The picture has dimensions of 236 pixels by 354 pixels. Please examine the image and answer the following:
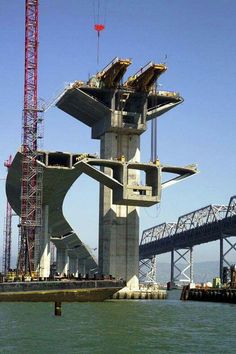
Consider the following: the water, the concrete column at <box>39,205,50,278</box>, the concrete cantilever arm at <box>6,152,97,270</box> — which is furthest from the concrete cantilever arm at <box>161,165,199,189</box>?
the water

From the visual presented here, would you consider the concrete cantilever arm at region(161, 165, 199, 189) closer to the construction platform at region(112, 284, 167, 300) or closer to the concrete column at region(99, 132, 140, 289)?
the concrete column at region(99, 132, 140, 289)

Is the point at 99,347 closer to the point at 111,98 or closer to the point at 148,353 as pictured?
the point at 148,353

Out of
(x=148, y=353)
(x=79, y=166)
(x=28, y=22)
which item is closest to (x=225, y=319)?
(x=148, y=353)

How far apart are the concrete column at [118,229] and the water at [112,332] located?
134 feet

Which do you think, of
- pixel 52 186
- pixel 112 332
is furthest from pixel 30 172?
pixel 112 332

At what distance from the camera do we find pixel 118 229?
11588 centimetres

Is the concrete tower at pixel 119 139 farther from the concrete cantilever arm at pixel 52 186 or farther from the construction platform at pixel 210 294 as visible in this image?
the construction platform at pixel 210 294

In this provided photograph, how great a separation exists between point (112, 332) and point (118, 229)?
208 feet

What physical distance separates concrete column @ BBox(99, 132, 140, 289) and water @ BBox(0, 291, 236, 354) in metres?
41.0

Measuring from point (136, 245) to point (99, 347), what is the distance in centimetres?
7331

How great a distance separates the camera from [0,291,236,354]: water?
44.0 metres

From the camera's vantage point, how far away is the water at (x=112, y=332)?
44.0m

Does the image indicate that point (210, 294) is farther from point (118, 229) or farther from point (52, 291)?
point (52, 291)

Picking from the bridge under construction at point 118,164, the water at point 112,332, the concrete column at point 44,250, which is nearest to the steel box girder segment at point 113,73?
the bridge under construction at point 118,164
